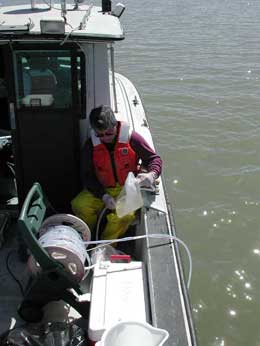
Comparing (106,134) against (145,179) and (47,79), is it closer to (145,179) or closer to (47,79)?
(145,179)

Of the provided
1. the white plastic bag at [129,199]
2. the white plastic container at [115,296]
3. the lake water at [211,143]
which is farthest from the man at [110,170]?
the lake water at [211,143]

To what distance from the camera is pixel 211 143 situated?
716 cm

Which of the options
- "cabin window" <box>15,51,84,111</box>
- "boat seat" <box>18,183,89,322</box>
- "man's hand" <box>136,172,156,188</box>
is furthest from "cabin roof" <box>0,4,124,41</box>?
"boat seat" <box>18,183,89,322</box>

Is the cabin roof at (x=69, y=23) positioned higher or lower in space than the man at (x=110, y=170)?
higher

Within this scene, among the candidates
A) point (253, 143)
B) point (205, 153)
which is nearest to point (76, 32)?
point (205, 153)

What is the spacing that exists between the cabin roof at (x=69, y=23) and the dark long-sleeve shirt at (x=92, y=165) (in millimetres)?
715

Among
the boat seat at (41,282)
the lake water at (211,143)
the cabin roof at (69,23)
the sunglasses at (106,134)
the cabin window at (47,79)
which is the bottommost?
the lake water at (211,143)

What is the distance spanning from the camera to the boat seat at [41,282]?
2.75 metres

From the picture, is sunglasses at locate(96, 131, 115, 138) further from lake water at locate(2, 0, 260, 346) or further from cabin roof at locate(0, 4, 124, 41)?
lake water at locate(2, 0, 260, 346)

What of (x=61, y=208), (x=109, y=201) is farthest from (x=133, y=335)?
(x=61, y=208)

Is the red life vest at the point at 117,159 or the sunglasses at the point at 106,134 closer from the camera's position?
the sunglasses at the point at 106,134

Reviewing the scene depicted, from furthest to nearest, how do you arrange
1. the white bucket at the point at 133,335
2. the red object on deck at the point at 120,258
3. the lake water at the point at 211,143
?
1. the lake water at the point at 211,143
2. the red object on deck at the point at 120,258
3. the white bucket at the point at 133,335

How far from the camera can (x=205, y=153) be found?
685 centimetres

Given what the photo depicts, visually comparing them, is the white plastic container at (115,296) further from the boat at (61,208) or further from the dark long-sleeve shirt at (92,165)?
the dark long-sleeve shirt at (92,165)
